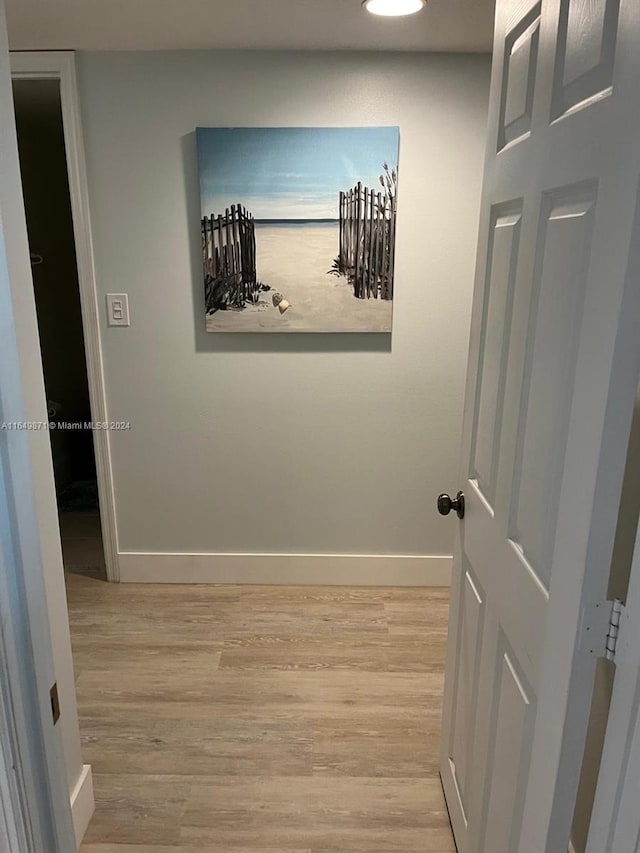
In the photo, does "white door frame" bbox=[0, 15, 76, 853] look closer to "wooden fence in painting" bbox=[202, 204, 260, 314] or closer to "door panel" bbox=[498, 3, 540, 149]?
"door panel" bbox=[498, 3, 540, 149]

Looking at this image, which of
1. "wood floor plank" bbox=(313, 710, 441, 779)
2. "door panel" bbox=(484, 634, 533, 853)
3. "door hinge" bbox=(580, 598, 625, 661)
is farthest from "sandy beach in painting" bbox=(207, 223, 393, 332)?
"door hinge" bbox=(580, 598, 625, 661)

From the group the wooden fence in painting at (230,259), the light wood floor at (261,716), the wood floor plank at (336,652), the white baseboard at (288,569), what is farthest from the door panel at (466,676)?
the wooden fence in painting at (230,259)

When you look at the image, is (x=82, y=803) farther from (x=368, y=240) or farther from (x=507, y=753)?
(x=368, y=240)

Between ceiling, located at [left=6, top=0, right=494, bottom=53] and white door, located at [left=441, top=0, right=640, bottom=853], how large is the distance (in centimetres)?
88

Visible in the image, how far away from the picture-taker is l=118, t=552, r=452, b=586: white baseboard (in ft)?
9.59

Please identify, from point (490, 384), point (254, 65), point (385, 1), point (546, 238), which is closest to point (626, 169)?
point (546, 238)

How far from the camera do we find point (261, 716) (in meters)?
2.13

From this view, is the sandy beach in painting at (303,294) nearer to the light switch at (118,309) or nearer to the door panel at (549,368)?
Result: the light switch at (118,309)

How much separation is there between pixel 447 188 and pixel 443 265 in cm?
30

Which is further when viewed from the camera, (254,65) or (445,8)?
(254,65)

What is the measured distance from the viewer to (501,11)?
4.14ft

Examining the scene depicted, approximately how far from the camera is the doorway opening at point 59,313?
374 centimetres

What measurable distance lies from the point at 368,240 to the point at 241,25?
34.5 inches

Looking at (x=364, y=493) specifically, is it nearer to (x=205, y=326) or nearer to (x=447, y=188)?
(x=205, y=326)
